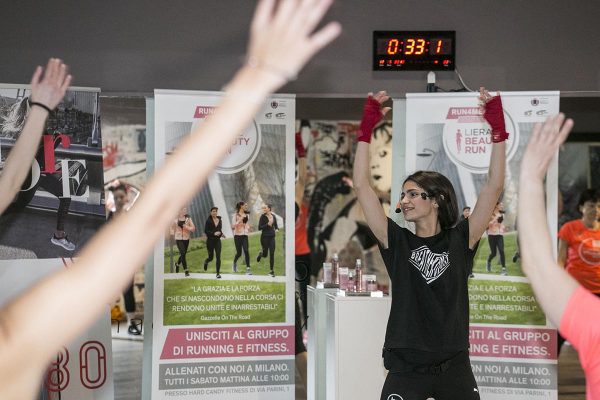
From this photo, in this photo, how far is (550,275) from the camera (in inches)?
62.4

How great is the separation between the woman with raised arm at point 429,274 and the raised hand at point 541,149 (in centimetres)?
183

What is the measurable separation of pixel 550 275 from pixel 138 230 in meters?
0.89

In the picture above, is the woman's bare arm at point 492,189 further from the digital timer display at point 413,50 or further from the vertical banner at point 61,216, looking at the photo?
the vertical banner at point 61,216

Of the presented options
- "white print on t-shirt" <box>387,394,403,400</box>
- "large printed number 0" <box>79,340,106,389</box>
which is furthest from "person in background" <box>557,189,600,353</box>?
"large printed number 0" <box>79,340,106,389</box>

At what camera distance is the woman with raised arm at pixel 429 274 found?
131 inches

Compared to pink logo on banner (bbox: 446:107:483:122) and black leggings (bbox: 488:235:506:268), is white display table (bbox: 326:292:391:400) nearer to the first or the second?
black leggings (bbox: 488:235:506:268)

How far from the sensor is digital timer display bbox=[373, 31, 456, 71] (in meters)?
5.03

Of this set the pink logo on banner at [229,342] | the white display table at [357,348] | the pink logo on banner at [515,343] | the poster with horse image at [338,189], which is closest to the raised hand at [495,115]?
the white display table at [357,348]

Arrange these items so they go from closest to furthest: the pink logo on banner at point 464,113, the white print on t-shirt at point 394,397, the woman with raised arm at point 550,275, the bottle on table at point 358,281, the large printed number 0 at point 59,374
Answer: the woman with raised arm at point 550,275 → the white print on t-shirt at point 394,397 → the large printed number 0 at point 59,374 → the pink logo on banner at point 464,113 → the bottle on table at point 358,281

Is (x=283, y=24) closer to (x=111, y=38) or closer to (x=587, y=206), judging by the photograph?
(x=111, y=38)

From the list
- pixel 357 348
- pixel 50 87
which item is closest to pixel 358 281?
pixel 357 348

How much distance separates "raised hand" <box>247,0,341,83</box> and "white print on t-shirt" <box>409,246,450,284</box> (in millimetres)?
2503

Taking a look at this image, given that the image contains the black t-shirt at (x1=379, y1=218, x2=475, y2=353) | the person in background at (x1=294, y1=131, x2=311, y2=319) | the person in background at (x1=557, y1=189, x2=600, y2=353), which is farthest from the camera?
the person in background at (x1=557, y1=189, x2=600, y2=353)

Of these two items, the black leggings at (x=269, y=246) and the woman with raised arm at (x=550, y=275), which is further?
the black leggings at (x=269, y=246)
